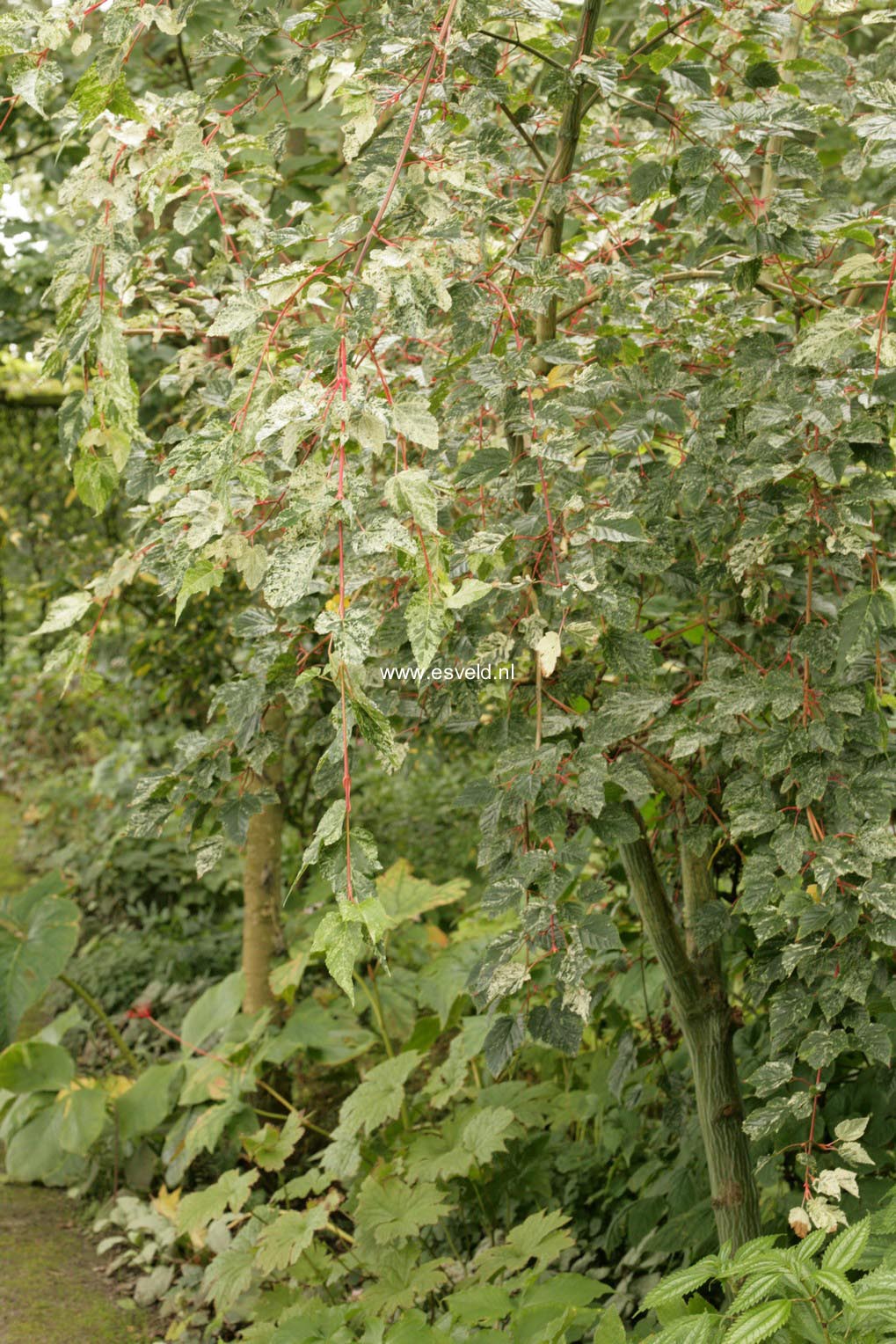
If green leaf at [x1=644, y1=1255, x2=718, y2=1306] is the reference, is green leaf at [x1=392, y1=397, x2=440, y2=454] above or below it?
above

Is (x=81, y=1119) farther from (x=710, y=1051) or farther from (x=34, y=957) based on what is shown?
(x=710, y=1051)

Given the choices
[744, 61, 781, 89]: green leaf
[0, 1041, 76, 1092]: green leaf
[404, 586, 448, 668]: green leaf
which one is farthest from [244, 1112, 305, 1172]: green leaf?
[744, 61, 781, 89]: green leaf

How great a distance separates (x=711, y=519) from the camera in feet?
4.77

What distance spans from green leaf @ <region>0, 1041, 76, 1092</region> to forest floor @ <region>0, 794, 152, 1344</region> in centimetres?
34

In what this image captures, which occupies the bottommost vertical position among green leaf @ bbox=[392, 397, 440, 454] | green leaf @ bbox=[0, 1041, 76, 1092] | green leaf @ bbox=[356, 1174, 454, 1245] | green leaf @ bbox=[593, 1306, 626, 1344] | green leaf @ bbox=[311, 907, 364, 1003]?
green leaf @ bbox=[0, 1041, 76, 1092]

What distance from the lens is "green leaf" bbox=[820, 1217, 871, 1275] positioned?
1.13m

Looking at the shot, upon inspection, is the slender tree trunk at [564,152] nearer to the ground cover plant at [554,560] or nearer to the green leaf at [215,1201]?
the ground cover plant at [554,560]

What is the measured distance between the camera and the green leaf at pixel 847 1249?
3.70 feet

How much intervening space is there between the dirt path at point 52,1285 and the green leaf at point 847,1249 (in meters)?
1.86

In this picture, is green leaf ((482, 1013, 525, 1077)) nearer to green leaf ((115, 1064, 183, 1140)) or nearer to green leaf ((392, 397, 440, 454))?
green leaf ((392, 397, 440, 454))

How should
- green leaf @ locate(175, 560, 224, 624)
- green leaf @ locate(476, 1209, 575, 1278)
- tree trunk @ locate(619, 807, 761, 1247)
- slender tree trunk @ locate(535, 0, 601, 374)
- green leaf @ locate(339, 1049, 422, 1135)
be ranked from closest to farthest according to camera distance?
green leaf @ locate(175, 560, 224, 624) → slender tree trunk @ locate(535, 0, 601, 374) → tree trunk @ locate(619, 807, 761, 1247) → green leaf @ locate(476, 1209, 575, 1278) → green leaf @ locate(339, 1049, 422, 1135)

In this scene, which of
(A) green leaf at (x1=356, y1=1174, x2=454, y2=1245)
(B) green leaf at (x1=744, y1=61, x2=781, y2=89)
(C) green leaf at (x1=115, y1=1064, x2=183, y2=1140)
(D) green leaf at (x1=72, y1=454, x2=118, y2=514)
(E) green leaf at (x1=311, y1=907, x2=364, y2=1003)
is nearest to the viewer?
(E) green leaf at (x1=311, y1=907, x2=364, y2=1003)

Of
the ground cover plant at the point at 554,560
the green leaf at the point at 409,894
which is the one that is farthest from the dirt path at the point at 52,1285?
the green leaf at the point at 409,894

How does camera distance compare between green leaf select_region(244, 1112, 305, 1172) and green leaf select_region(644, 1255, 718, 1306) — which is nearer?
green leaf select_region(644, 1255, 718, 1306)
